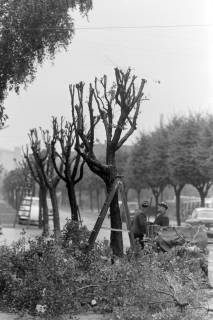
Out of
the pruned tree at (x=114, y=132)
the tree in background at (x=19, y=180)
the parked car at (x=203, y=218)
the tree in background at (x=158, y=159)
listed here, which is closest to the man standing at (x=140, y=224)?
the pruned tree at (x=114, y=132)

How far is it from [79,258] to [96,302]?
1165 millimetres

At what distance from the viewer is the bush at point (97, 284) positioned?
348 inches

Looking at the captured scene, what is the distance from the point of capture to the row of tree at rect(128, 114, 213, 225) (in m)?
41.6

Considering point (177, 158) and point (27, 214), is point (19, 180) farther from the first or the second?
point (177, 158)

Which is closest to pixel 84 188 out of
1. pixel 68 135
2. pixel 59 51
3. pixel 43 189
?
pixel 43 189

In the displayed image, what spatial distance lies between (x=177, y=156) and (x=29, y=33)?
32.3 m

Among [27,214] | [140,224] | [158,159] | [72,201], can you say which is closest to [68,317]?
[140,224]

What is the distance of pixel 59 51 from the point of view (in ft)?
48.1

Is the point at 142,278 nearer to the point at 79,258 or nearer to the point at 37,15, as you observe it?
the point at 79,258

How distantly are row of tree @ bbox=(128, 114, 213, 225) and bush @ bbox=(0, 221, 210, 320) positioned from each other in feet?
96.4

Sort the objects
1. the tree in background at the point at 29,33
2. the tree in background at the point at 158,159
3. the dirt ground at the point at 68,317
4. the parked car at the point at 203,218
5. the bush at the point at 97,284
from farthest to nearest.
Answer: the tree in background at the point at 158,159 < the parked car at the point at 203,218 < the tree in background at the point at 29,33 < the dirt ground at the point at 68,317 < the bush at the point at 97,284

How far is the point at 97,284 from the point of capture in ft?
32.5

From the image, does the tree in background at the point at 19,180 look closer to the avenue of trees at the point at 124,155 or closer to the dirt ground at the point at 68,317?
the avenue of trees at the point at 124,155

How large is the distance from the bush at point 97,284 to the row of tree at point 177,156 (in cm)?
2938
